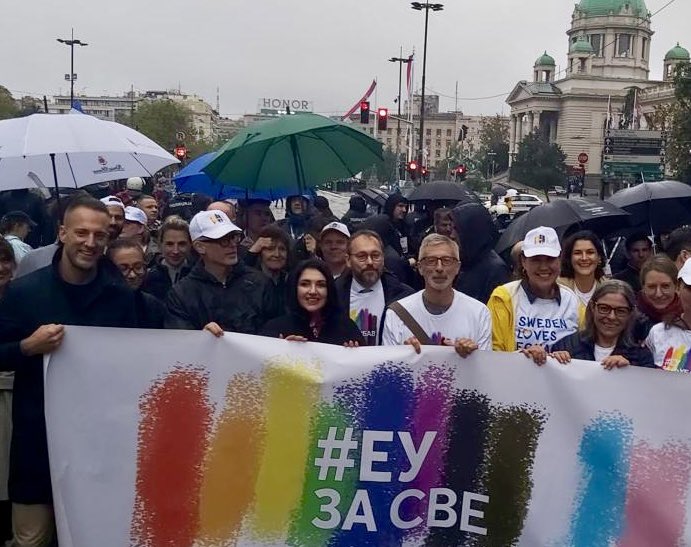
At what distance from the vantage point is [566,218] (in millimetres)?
6555

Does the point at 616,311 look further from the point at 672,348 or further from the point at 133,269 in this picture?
the point at 133,269

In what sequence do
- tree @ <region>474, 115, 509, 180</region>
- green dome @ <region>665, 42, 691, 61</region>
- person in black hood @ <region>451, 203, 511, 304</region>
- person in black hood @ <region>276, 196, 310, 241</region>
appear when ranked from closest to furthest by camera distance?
1. person in black hood @ <region>451, 203, 511, 304</region>
2. person in black hood @ <region>276, 196, 310, 241</region>
3. tree @ <region>474, 115, 509, 180</region>
4. green dome @ <region>665, 42, 691, 61</region>

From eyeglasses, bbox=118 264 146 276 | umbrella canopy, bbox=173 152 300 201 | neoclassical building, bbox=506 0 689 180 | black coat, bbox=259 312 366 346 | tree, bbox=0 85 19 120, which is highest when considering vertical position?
neoclassical building, bbox=506 0 689 180

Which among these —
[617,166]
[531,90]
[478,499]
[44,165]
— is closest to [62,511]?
[478,499]

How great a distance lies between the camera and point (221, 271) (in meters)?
4.35

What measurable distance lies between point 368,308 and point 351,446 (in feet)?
4.13

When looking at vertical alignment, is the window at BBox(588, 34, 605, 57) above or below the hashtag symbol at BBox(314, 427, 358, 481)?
above

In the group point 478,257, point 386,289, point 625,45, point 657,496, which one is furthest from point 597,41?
point 657,496

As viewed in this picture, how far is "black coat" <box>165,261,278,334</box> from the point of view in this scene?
4133mm

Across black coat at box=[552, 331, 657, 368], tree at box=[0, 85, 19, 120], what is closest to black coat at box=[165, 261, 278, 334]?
black coat at box=[552, 331, 657, 368]

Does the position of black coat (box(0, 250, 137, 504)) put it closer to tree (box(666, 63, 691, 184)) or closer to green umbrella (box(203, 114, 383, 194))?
green umbrella (box(203, 114, 383, 194))

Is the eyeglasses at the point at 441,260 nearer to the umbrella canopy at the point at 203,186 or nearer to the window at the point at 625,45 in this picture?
the umbrella canopy at the point at 203,186

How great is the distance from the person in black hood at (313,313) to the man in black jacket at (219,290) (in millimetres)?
240

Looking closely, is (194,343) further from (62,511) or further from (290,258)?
(290,258)
